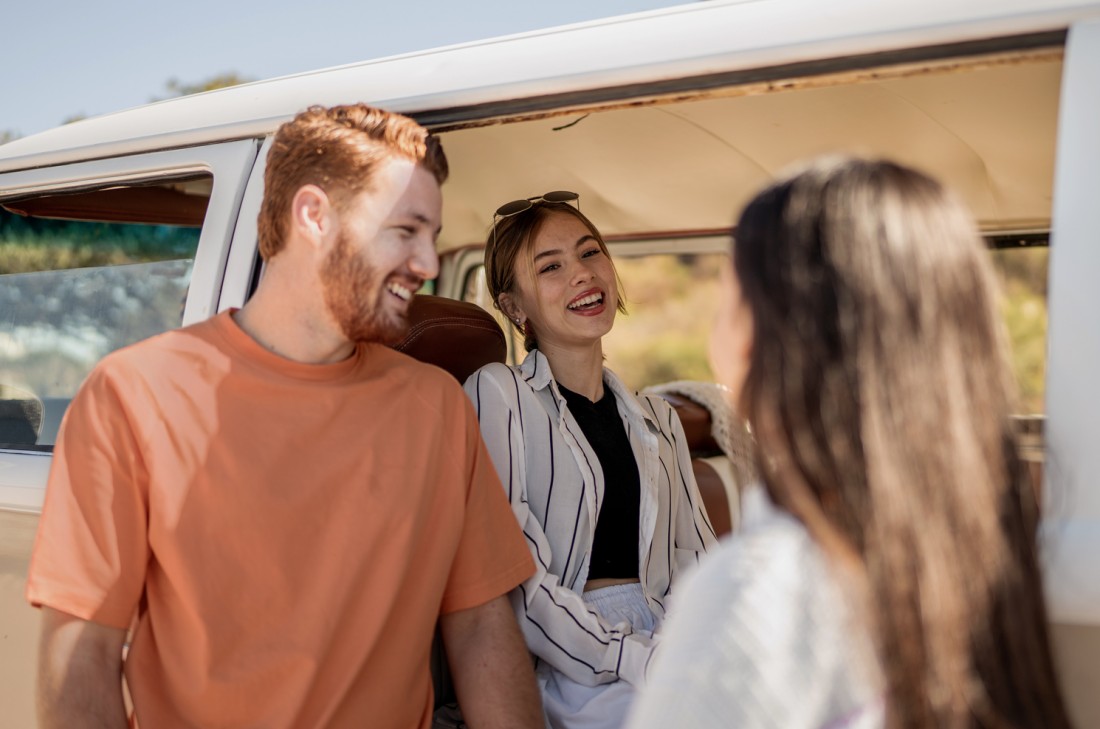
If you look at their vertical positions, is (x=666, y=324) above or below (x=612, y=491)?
below

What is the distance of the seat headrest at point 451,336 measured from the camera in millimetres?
2709

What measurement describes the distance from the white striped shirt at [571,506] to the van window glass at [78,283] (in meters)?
0.87

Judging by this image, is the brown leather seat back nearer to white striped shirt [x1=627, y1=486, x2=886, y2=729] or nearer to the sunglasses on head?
the sunglasses on head

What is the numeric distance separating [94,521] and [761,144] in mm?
2210

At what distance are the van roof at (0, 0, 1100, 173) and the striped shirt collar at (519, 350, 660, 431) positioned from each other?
2.64 feet

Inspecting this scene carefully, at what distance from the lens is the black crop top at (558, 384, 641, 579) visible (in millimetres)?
2647

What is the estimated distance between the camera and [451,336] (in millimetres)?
2811

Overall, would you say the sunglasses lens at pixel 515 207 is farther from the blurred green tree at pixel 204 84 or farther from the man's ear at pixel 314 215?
the blurred green tree at pixel 204 84

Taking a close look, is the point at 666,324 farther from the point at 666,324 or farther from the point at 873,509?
the point at 873,509

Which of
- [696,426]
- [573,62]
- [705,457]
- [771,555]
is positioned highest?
[573,62]

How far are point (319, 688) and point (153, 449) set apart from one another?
1.81ft

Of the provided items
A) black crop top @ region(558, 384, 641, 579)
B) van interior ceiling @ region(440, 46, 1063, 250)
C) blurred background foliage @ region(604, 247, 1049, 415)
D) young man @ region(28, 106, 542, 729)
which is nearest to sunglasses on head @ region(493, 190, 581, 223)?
van interior ceiling @ region(440, 46, 1063, 250)

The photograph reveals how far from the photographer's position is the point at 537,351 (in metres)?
2.90

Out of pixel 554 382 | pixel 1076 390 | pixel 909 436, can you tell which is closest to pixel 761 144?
pixel 554 382
